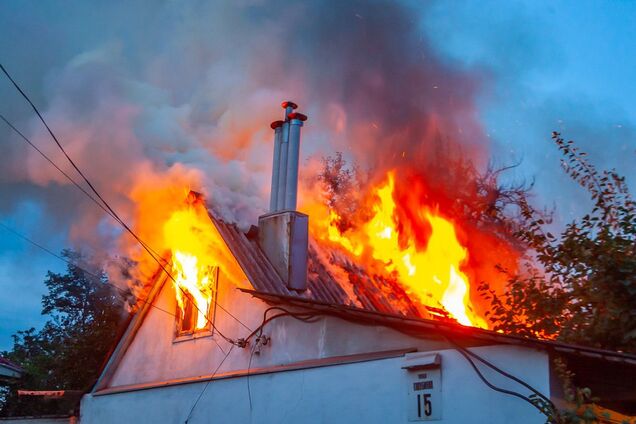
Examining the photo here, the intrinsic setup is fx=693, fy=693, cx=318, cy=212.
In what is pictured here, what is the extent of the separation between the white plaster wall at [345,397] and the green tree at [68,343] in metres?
3.04

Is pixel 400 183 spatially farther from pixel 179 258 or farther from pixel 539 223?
pixel 179 258

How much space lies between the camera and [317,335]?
10414mm

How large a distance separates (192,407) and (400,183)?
853 centimetres

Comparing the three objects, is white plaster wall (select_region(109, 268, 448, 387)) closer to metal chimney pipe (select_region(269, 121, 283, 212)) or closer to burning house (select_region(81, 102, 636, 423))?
burning house (select_region(81, 102, 636, 423))

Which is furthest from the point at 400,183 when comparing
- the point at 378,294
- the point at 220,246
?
the point at 220,246

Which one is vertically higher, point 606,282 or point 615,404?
point 606,282

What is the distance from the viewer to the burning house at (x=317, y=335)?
8148 mm

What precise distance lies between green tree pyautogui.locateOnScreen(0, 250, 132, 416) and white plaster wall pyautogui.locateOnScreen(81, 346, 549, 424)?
304 centimetres

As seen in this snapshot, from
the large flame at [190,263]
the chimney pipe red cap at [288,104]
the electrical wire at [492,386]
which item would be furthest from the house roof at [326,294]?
the chimney pipe red cap at [288,104]

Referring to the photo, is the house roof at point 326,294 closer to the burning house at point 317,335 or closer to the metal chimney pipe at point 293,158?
the burning house at point 317,335

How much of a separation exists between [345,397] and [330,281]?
4.20 meters

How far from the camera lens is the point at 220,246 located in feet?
41.3

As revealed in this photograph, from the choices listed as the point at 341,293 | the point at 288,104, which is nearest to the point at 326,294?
the point at 341,293

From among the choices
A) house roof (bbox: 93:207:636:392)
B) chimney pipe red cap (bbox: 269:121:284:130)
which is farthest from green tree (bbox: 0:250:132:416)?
chimney pipe red cap (bbox: 269:121:284:130)
